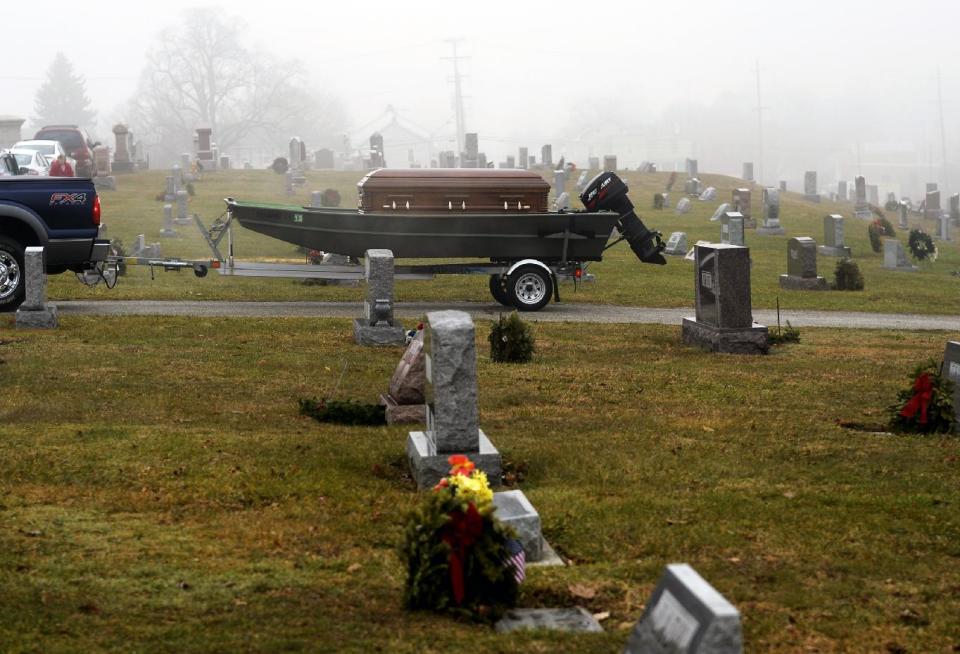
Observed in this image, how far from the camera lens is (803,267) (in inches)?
991

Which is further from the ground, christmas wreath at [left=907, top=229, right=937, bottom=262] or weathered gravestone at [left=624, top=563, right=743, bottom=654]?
christmas wreath at [left=907, top=229, right=937, bottom=262]

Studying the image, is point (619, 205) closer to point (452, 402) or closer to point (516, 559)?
point (452, 402)

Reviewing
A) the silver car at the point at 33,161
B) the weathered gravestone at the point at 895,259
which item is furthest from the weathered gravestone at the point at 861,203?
the silver car at the point at 33,161

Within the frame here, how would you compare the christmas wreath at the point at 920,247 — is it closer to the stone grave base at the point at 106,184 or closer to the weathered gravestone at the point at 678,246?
the weathered gravestone at the point at 678,246

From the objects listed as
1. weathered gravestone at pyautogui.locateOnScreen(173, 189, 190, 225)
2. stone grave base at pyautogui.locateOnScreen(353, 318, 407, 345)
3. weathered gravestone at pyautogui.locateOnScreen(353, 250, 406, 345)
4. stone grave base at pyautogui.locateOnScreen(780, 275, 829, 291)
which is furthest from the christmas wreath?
stone grave base at pyautogui.locateOnScreen(353, 318, 407, 345)

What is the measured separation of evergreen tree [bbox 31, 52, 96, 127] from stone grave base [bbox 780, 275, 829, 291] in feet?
311

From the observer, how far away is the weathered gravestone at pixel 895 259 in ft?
103

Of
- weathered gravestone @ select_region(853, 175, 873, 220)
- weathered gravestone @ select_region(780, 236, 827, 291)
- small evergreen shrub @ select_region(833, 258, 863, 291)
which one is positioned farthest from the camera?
weathered gravestone @ select_region(853, 175, 873, 220)

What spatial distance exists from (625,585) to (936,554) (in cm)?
193

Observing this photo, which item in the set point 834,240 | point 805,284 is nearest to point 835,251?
point 834,240

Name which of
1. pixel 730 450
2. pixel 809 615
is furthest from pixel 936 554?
pixel 730 450

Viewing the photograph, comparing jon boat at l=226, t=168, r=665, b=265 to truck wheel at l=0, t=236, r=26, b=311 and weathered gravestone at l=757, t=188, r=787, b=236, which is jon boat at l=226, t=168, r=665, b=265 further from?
weathered gravestone at l=757, t=188, r=787, b=236

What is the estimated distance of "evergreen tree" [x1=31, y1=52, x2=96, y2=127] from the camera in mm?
110812

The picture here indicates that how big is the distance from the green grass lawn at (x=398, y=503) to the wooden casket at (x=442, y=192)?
20.8ft
